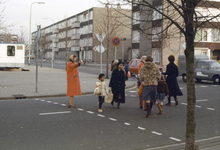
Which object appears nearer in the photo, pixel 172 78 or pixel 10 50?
pixel 172 78

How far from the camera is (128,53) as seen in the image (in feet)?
233

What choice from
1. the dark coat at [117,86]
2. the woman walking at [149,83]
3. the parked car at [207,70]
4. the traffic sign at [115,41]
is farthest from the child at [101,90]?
the parked car at [207,70]

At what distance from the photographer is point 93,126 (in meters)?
7.02

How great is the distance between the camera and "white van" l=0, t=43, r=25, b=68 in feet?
102

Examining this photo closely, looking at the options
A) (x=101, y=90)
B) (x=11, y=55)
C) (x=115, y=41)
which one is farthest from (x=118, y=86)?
(x=11, y=55)

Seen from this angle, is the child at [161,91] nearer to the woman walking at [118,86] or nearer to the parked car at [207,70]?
the woman walking at [118,86]

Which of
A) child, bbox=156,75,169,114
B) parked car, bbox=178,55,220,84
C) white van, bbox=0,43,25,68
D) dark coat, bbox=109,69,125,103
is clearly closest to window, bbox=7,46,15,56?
white van, bbox=0,43,25,68

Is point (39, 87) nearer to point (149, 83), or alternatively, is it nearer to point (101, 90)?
point (101, 90)

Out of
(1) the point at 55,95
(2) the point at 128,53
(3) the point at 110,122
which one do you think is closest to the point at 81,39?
(2) the point at 128,53

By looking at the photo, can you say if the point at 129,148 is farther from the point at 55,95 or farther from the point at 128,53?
the point at 128,53

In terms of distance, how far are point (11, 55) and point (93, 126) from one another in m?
26.5

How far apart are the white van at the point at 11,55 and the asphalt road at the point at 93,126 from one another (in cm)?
2216

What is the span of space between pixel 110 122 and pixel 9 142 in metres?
2.75

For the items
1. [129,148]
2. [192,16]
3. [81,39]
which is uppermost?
[81,39]
